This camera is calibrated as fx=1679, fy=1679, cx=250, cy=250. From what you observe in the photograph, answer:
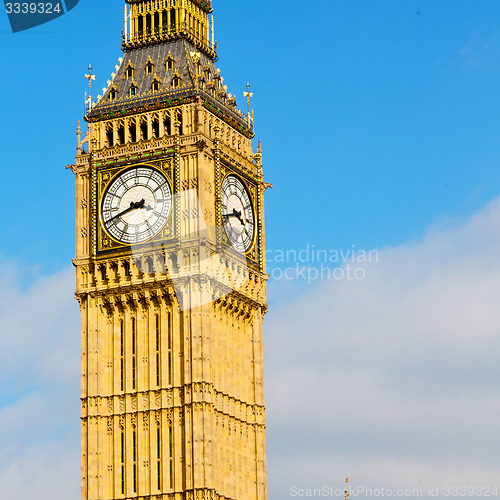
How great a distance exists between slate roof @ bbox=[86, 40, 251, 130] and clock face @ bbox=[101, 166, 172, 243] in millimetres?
4498

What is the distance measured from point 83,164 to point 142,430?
15828mm

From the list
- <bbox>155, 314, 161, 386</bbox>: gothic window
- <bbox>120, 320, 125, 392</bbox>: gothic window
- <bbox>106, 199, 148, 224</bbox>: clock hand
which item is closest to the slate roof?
<bbox>106, 199, 148, 224</bbox>: clock hand

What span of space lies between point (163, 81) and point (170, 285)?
1245cm

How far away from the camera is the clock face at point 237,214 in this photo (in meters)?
92.7

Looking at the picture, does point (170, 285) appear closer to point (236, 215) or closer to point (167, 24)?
point (236, 215)

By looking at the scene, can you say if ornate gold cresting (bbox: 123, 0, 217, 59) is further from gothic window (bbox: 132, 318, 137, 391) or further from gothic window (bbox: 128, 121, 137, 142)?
gothic window (bbox: 132, 318, 137, 391)

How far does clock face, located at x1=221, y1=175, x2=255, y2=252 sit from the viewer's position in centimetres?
9269

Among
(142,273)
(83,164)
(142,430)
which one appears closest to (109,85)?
(83,164)

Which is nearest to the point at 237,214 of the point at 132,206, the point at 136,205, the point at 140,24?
the point at 136,205

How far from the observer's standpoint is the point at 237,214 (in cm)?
9375

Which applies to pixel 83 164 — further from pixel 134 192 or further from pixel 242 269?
pixel 242 269

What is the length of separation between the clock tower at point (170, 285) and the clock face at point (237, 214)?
100 mm

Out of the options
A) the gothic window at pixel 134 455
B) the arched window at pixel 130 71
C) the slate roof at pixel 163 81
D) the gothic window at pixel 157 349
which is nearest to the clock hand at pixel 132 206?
the slate roof at pixel 163 81

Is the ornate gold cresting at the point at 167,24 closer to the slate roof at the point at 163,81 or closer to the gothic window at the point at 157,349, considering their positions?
the slate roof at the point at 163,81
